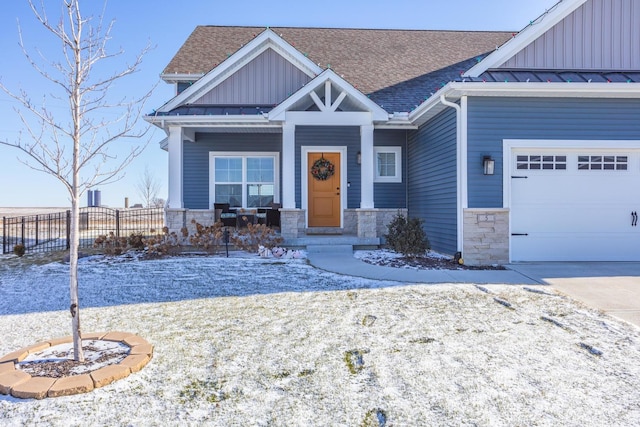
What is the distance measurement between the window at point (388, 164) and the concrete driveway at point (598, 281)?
412 cm

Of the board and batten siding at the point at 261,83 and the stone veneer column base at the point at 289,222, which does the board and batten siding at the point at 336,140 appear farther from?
the stone veneer column base at the point at 289,222

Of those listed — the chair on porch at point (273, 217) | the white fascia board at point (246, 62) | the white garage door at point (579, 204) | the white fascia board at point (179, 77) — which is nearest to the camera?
the white garage door at point (579, 204)

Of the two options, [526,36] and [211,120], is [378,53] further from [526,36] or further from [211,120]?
[211,120]

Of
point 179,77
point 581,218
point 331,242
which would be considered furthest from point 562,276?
point 179,77

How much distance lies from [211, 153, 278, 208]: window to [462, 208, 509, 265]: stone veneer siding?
5.38 m

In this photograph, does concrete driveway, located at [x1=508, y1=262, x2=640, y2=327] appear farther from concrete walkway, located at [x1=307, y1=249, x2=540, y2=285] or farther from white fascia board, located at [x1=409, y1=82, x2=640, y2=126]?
white fascia board, located at [x1=409, y1=82, x2=640, y2=126]

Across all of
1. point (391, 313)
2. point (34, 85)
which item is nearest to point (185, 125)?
point (34, 85)

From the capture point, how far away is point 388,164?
10742 millimetres

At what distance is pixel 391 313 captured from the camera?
14.6 feet

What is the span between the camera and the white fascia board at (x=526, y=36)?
7.95 metres

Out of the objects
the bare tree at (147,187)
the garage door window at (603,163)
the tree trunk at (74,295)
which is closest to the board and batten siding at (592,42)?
the garage door window at (603,163)

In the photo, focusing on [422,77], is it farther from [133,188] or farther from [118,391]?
[133,188]

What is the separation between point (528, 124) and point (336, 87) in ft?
12.8

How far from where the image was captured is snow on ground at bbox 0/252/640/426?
8.11 ft
